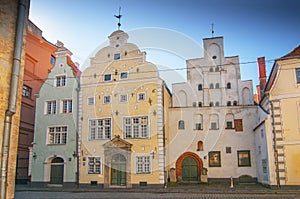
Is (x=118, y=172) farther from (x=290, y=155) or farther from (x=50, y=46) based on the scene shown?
(x=50, y=46)

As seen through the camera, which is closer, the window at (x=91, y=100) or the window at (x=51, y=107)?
the window at (x=91, y=100)

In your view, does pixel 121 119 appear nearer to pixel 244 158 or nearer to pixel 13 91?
pixel 244 158

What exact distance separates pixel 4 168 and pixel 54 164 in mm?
17739

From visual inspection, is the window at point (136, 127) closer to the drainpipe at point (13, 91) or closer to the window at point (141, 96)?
the window at point (141, 96)

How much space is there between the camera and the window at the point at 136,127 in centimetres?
2355

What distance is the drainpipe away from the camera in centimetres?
820

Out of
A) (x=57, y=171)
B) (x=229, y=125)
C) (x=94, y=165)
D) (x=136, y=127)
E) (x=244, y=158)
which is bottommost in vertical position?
(x=57, y=171)

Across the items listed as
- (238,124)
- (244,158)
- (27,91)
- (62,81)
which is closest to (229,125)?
(238,124)

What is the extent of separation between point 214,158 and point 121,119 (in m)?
8.75

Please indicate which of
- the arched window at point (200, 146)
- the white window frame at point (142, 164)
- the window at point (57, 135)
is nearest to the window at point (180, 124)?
the arched window at point (200, 146)

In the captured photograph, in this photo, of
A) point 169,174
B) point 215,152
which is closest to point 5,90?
point 169,174

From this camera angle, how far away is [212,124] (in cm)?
2680

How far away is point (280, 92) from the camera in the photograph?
811 inches

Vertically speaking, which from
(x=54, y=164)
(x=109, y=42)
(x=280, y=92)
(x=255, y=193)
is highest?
(x=109, y=42)
